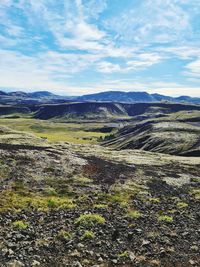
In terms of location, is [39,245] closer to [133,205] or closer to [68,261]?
[68,261]

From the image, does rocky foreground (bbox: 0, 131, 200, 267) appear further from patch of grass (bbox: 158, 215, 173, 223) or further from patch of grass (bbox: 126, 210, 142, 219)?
patch of grass (bbox: 158, 215, 173, 223)

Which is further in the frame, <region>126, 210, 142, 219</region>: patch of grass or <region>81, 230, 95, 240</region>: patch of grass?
<region>126, 210, 142, 219</region>: patch of grass

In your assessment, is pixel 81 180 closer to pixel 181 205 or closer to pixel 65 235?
pixel 181 205

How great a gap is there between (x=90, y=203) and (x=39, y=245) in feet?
50.6

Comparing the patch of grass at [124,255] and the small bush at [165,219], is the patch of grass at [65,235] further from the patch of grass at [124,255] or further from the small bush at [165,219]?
the small bush at [165,219]

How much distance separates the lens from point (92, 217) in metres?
35.8

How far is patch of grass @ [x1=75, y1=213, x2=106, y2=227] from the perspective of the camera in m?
34.3

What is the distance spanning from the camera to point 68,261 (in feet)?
85.7

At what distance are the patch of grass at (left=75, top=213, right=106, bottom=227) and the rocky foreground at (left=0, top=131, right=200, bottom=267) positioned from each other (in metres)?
0.10

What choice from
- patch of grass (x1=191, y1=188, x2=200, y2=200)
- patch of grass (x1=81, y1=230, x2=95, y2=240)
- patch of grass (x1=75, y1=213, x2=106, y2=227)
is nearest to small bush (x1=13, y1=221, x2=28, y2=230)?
patch of grass (x1=75, y1=213, x2=106, y2=227)

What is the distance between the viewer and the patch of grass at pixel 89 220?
113 ft

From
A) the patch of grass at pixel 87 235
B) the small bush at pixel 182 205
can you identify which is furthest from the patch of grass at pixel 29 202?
the small bush at pixel 182 205

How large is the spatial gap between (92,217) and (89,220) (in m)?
0.84

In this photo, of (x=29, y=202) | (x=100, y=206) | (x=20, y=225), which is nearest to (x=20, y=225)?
(x=20, y=225)
